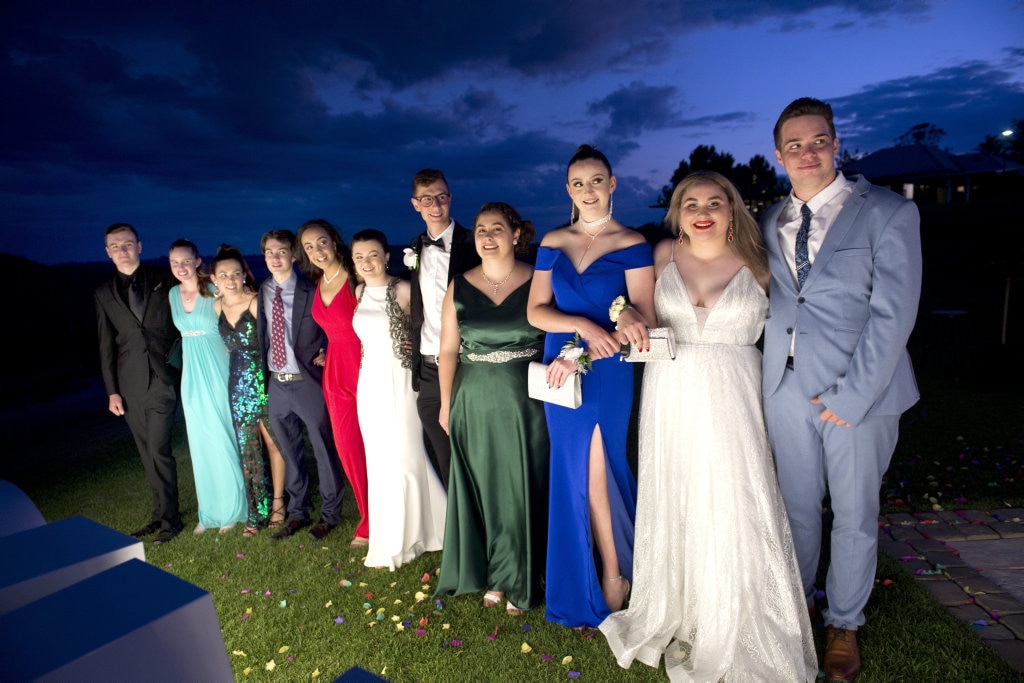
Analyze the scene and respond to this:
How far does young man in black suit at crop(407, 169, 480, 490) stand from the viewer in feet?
14.4

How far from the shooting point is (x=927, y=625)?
11.3ft

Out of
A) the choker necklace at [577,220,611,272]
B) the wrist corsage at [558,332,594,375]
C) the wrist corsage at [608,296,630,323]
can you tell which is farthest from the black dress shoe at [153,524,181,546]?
the wrist corsage at [608,296,630,323]

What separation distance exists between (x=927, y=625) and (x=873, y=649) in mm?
421

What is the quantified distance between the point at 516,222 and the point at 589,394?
1.16m

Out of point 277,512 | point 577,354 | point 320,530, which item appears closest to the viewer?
point 577,354

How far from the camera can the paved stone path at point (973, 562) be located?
3445mm

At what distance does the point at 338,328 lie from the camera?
15.9 feet

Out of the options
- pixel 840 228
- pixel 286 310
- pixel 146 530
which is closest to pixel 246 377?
pixel 286 310

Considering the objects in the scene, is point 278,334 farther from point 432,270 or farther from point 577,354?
point 577,354

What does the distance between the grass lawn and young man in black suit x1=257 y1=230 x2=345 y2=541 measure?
0.61m

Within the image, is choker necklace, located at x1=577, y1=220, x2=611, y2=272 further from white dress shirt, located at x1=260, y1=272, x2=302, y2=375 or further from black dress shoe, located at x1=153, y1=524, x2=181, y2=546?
black dress shoe, located at x1=153, y1=524, x2=181, y2=546

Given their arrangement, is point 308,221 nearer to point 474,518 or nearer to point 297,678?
point 474,518

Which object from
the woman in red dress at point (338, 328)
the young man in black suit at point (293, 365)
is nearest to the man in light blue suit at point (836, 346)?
the woman in red dress at point (338, 328)

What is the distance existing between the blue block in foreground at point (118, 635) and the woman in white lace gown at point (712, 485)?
2.40 metres
